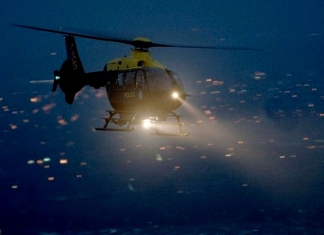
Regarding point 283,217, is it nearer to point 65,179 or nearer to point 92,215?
point 92,215

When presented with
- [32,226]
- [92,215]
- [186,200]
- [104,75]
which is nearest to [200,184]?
[186,200]

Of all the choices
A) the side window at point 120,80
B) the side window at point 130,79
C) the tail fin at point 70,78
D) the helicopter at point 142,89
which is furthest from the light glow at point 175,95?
the tail fin at point 70,78

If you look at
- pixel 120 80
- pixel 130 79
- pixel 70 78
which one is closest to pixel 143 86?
pixel 130 79

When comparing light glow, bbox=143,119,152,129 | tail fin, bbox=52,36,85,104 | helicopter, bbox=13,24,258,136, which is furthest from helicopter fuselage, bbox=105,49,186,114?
tail fin, bbox=52,36,85,104

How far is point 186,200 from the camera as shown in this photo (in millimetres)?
173500

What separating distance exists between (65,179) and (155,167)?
29.9 metres

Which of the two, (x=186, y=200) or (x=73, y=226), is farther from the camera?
(x=186, y=200)

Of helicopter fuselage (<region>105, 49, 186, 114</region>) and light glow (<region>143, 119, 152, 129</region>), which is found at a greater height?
helicopter fuselage (<region>105, 49, 186, 114</region>)

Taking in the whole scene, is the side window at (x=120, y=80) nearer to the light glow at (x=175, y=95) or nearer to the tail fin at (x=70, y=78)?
the light glow at (x=175, y=95)

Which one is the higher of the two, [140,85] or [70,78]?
[70,78]

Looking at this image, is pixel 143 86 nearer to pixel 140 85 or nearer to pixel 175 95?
pixel 140 85

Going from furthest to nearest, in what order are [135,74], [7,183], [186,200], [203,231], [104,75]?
[7,183]
[186,200]
[203,231]
[104,75]
[135,74]

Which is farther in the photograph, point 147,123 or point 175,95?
point 147,123

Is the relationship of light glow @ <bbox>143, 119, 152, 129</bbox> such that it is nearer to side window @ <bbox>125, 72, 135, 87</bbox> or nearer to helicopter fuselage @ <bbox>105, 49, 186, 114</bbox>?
helicopter fuselage @ <bbox>105, 49, 186, 114</bbox>
